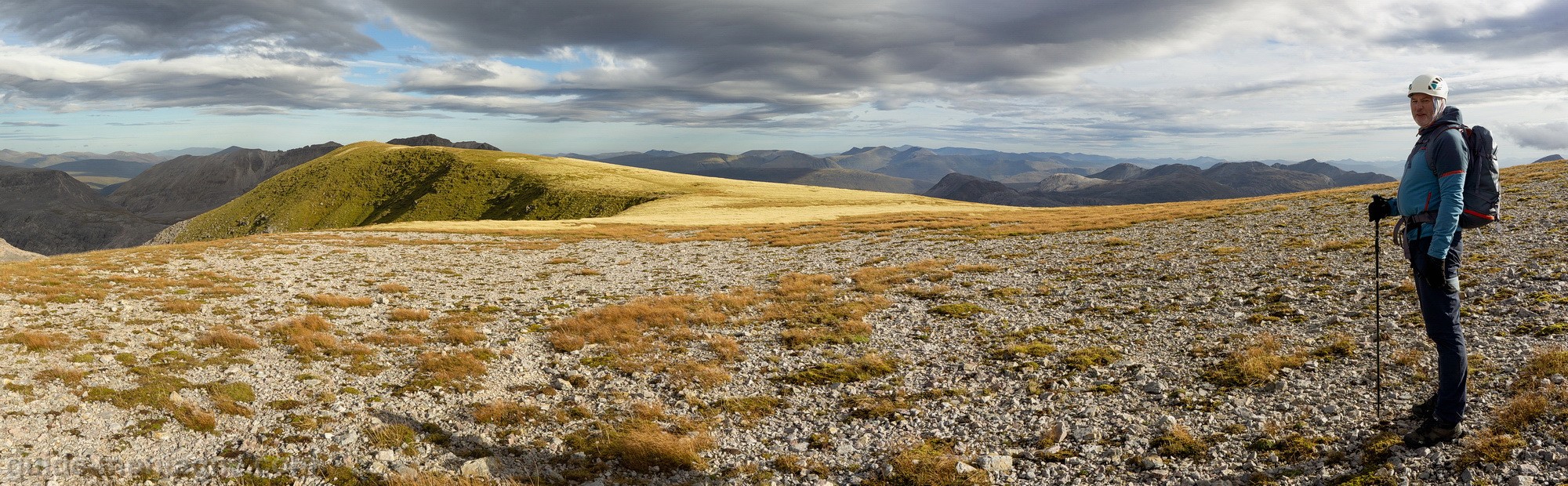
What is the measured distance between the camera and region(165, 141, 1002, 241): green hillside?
10350cm

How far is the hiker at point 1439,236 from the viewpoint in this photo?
29.9 feet

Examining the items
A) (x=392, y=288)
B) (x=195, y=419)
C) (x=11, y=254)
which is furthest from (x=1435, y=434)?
(x=11, y=254)

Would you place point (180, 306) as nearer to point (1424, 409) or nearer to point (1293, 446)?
point (1293, 446)

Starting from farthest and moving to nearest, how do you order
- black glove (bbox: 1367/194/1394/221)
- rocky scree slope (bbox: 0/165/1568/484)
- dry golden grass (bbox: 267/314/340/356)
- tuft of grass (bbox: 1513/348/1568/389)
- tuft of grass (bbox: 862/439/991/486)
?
dry golden grass (bbox: 267/314/340/356), black glove (bbox: 1367/194/1394/221), tuft of grass (bbox: 1513/348/1568/389), rocky scree slope (bbox: 0/165/1568/484), tuft of grass (bbox: 862/439/991/486)

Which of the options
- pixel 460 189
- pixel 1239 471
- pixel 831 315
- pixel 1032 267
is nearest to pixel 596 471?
pixel 1239 471

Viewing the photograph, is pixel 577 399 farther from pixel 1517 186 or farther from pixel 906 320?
pixel 1517 186

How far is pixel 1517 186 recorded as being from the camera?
41.2 m

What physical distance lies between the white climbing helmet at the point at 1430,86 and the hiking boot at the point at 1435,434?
4.86 meters

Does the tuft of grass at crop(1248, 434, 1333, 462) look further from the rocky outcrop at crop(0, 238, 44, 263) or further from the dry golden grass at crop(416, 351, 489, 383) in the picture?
the rocky outcrop at crop(0, 238, 44, 263)

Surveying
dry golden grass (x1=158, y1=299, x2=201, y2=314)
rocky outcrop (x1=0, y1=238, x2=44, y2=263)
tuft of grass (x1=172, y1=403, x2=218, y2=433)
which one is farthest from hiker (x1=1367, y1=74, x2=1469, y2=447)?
rocky outcrop (x1=0, y1=238, x2=44, y2=263)

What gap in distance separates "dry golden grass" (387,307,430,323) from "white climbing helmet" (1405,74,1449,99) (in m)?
25.4

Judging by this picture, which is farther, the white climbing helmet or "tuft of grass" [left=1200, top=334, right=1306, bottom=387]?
"tuft of grass" [left=1200, top=334, right=1306, bottom=387]

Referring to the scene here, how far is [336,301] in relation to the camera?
23.9 m

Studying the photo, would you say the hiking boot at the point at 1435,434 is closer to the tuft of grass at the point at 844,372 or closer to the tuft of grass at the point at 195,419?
the tuft of grass at the point at 844,372
